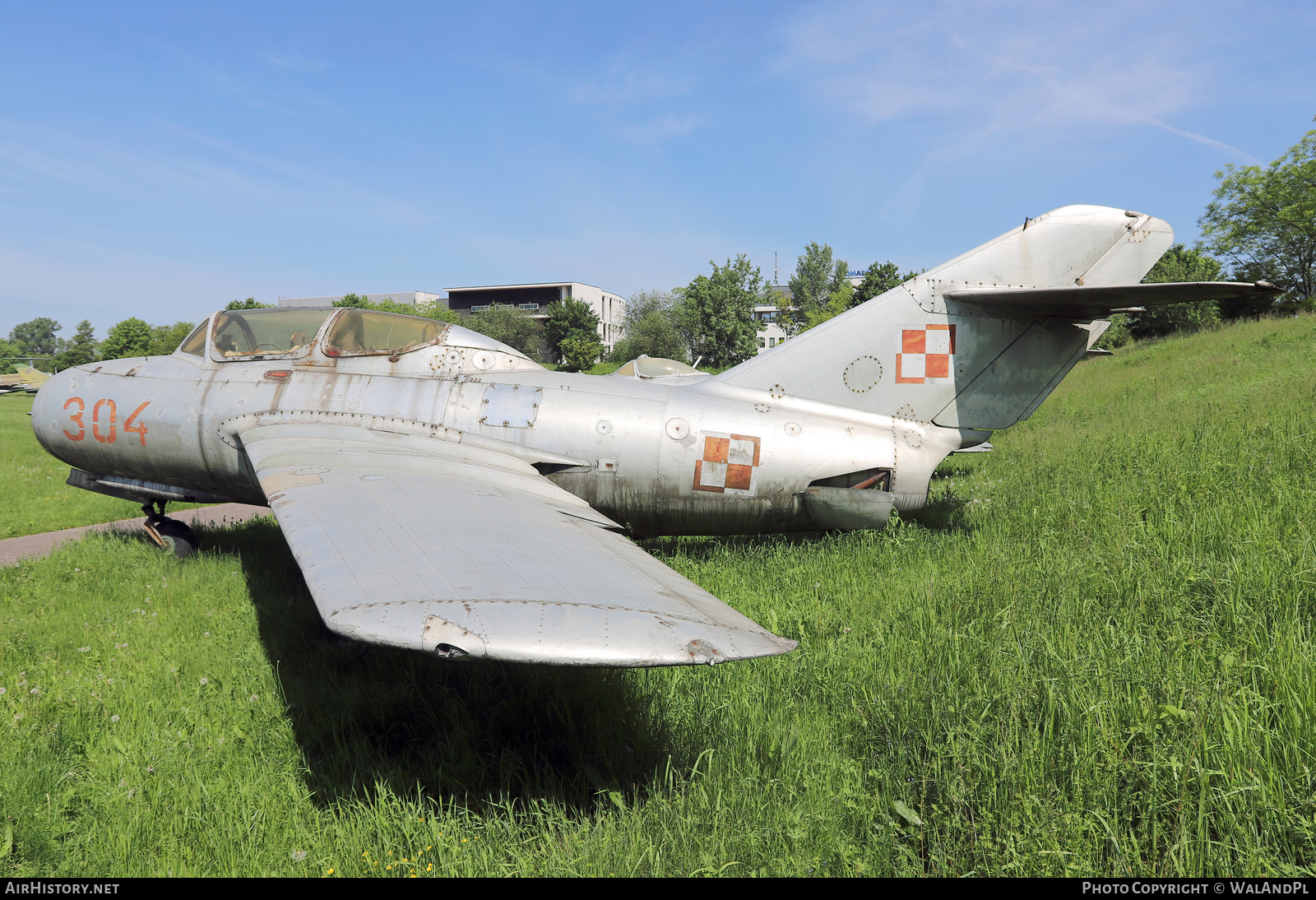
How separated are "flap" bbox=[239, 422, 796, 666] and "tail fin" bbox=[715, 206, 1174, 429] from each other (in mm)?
2834

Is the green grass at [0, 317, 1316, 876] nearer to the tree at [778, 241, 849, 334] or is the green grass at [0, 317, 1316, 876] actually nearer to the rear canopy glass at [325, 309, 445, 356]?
the rear canopy glass at [325, 309, 445, 356]

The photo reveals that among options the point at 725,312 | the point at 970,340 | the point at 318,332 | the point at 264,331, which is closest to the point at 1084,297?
the point at 970,340

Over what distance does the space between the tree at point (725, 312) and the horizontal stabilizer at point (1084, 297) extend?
5735 cm

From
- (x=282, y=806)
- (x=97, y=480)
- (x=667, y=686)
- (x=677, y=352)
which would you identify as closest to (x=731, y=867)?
(x=667, y=686)

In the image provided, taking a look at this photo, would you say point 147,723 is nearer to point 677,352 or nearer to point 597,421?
point 597,421

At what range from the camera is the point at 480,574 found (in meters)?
2.71

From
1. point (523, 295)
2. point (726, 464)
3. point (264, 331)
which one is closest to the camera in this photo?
point (726, 464)

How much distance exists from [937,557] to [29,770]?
241 inches

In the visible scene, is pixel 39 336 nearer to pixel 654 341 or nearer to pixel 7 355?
pixel 7 355

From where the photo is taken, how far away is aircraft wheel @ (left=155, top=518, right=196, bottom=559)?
23.4 feet

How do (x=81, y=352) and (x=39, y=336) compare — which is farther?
(x=39, y=336)

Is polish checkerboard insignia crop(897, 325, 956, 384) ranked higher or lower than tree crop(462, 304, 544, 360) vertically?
lower

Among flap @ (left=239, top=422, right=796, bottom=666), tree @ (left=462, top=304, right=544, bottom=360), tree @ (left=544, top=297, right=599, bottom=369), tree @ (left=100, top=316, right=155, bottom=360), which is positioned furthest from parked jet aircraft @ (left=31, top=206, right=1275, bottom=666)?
tree @ (left=100, top=316, right=155, bottom=360)

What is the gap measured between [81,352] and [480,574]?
401 ft
